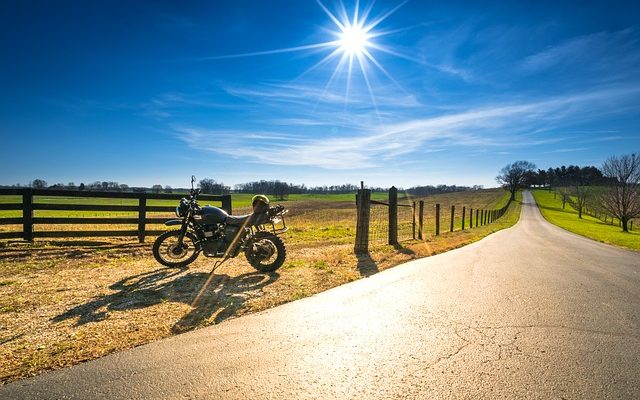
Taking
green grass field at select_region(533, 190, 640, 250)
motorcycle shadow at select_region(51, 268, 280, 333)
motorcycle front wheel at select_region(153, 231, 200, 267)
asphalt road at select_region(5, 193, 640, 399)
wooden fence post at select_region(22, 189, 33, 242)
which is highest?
wooden fence post at select_region(22, 189, 33, 242)

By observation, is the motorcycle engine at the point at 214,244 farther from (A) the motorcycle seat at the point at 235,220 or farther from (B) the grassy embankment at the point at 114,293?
(B) the grassy embankment at the point at 114,293

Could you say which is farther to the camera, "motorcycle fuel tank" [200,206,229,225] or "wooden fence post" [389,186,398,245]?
"wooden fence post" [389,186,398,245]

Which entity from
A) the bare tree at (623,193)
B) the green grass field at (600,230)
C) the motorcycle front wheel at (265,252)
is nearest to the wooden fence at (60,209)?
the motorcycle front wheel at (265,252)

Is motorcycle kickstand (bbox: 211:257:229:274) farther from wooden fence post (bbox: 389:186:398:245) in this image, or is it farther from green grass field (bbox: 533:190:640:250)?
green grass field (bbox: 533:190:640:250)

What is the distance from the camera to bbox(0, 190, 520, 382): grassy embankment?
10.2 ft

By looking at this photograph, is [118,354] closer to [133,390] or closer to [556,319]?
[133,390]

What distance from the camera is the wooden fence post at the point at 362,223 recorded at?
891 cm

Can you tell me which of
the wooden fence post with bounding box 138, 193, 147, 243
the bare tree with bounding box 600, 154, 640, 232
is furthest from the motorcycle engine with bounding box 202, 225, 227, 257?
the bare tree with bounding box 600, 154, 640, 232

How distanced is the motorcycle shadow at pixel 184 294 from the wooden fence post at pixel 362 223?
336 centimetres

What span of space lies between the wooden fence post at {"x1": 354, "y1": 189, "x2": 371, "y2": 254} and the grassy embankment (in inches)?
17.7

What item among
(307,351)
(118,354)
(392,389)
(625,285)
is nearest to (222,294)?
(118,354)

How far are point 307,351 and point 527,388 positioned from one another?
1.72m

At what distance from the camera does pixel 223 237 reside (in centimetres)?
655

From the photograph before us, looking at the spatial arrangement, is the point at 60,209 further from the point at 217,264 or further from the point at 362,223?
the point at 362,223
